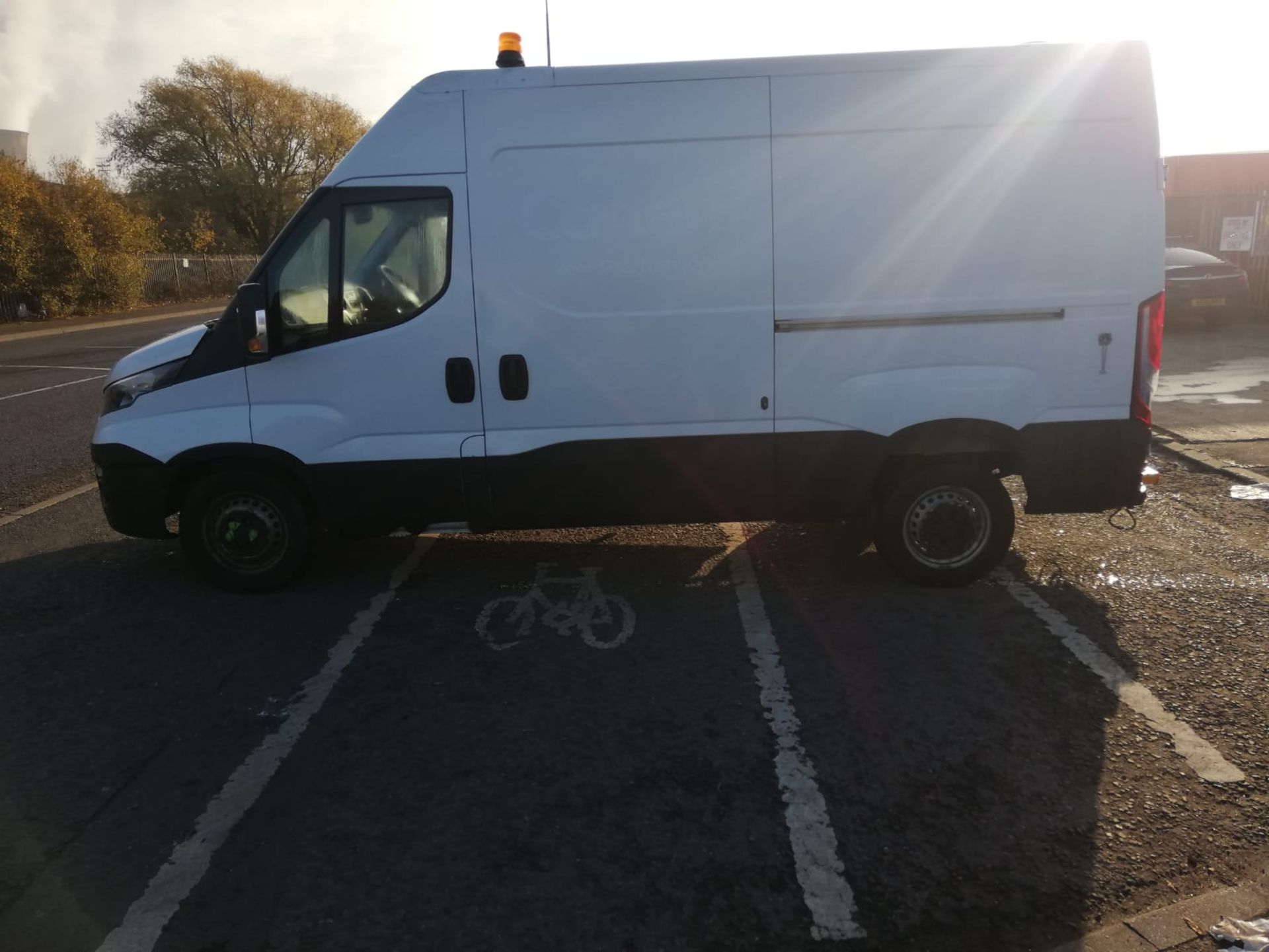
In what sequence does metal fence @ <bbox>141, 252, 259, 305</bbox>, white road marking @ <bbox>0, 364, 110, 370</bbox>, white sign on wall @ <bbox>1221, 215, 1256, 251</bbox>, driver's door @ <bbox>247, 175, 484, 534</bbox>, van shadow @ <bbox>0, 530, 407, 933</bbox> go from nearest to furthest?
1. van shadow @ <bbox>0, 530, 407, 933</bbox>
2. driver's door @ <bbox>247, 175, 484, 534</bbox>
3. white road marking @ <bbox>0, 364, 110, 370</bbox>
4. white sign on wall @ <bbox>1221, 215, 1256, 251</bbox>
5. metal fence @ <bbox>141, 252, 259, 305</bbox>

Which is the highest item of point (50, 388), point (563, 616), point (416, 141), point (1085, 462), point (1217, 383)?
point (416, 141)

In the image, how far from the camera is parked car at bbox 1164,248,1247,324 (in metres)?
15.7

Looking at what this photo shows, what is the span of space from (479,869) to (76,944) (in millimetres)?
1143

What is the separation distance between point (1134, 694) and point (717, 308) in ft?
8.54

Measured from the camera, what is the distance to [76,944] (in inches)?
108

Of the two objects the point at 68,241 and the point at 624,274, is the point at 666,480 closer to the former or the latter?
the point at 624,274

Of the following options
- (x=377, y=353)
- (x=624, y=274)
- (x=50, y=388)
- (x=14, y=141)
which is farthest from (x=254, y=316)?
(x=14, y=141)

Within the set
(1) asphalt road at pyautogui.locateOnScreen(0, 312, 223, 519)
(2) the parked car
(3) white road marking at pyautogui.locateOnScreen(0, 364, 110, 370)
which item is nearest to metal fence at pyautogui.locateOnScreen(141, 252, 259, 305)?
(1) asphalt road at pyautogui.locateOnScreen(0, 312, 223, 519)

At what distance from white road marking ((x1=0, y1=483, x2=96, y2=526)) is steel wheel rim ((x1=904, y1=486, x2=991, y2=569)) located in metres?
6.40

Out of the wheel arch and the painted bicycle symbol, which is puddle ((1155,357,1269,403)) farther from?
the wheel arch

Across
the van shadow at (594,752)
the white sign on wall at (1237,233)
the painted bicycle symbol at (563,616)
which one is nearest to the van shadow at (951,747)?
the van shadow at (594,752)

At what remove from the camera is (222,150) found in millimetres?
47500

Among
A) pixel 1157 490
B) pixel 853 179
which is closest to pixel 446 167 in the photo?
pixel 853 179

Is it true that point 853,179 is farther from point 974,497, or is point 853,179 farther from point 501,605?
point 501,605
